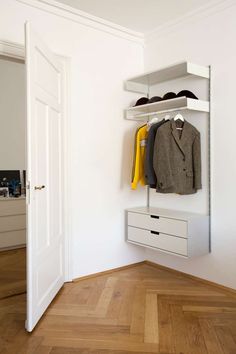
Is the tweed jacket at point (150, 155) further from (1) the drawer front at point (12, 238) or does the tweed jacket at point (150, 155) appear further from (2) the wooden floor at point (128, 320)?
(1) the drawer front at point (12, 238)

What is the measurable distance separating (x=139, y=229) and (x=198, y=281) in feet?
2.46

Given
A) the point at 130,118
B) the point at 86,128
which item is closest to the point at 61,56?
the point at 86,128

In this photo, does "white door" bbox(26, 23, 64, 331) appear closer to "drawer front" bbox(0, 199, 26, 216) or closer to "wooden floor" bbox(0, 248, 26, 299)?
"wooden floor" bbox(0, 248, 26, 299)

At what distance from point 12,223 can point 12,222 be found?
0.04ft

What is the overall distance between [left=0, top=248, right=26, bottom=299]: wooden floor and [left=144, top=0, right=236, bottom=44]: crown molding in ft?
9.43

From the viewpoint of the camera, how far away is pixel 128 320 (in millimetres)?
2369

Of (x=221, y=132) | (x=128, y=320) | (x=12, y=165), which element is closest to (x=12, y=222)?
(x=12, y=165)

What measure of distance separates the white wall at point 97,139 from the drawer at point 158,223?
0.23 m

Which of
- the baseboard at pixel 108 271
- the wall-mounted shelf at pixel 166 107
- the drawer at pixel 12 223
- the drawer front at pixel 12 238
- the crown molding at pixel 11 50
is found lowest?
the baseboard at pixel 108 271

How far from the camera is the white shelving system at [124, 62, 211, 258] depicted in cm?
287

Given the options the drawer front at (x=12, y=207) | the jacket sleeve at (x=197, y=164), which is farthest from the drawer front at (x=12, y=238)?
the jacket sleeve at (x=197, y=164)

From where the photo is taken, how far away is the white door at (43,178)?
2.17m

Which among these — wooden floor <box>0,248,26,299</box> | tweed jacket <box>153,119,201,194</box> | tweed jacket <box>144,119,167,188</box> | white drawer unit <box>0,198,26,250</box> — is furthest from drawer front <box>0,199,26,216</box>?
tweed jacket <box>153,119,201,194</box>

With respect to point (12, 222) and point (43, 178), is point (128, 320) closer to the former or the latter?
point (43, 178)
